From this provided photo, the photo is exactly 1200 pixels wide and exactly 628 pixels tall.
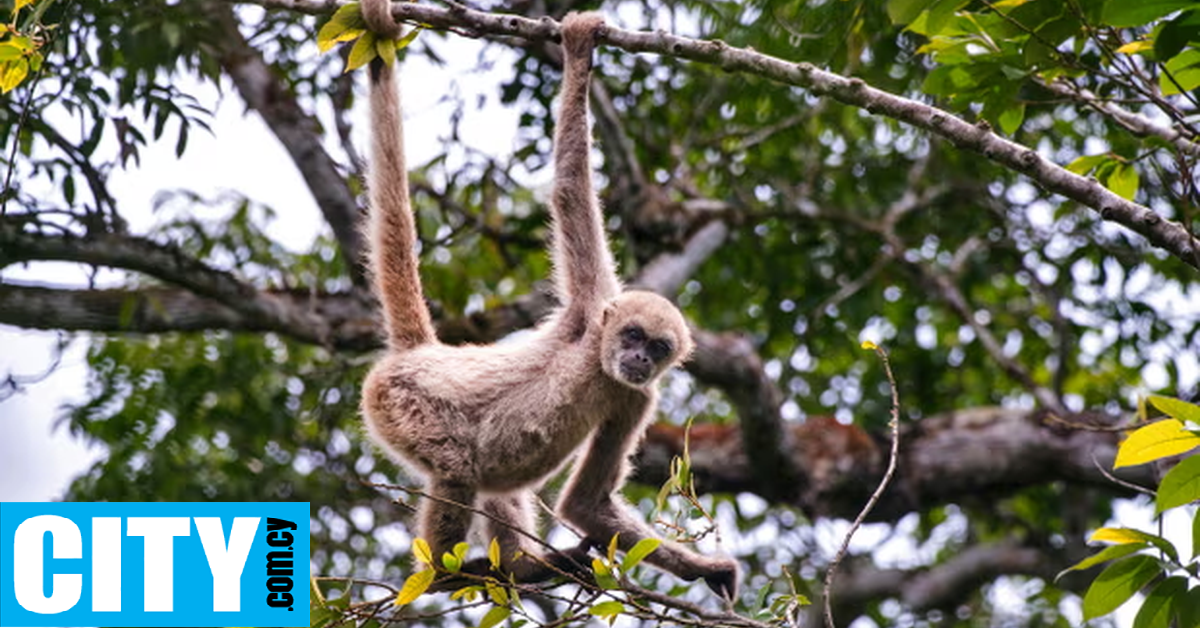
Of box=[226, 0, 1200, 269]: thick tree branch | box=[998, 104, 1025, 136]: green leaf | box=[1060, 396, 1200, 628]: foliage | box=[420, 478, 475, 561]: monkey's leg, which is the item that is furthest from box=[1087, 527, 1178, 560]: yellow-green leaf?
box=[420, 478, 475, 561]: monkey's leg

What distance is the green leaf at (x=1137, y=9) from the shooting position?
3.84m

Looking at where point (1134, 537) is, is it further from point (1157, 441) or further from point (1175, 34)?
point (1175, 34)

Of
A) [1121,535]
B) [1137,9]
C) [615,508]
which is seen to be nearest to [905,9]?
[1137,9]

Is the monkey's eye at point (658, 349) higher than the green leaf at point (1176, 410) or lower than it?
higher

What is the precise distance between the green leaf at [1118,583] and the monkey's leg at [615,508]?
2.29 metres

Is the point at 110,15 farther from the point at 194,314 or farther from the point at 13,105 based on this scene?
the point at 194,314

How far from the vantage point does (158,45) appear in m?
6.56

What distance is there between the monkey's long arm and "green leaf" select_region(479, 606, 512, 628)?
7.22ft

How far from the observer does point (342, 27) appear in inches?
196

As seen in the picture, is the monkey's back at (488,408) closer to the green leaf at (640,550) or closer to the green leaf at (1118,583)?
the green leaf at (640,550)

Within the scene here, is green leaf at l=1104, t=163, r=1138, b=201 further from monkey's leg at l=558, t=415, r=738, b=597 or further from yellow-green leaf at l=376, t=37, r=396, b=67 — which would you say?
yellow-green leaf at l=376, t=37, r=396, b=67

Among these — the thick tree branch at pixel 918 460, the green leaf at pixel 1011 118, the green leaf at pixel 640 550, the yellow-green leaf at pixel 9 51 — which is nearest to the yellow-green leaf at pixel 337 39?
→ the yellow-green leaf at pixel 9 51

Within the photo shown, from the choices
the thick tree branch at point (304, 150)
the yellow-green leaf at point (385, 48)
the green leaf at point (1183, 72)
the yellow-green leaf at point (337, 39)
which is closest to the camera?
the green leaf at point (1183, 72)

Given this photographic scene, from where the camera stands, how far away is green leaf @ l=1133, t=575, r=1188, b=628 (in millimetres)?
3594
